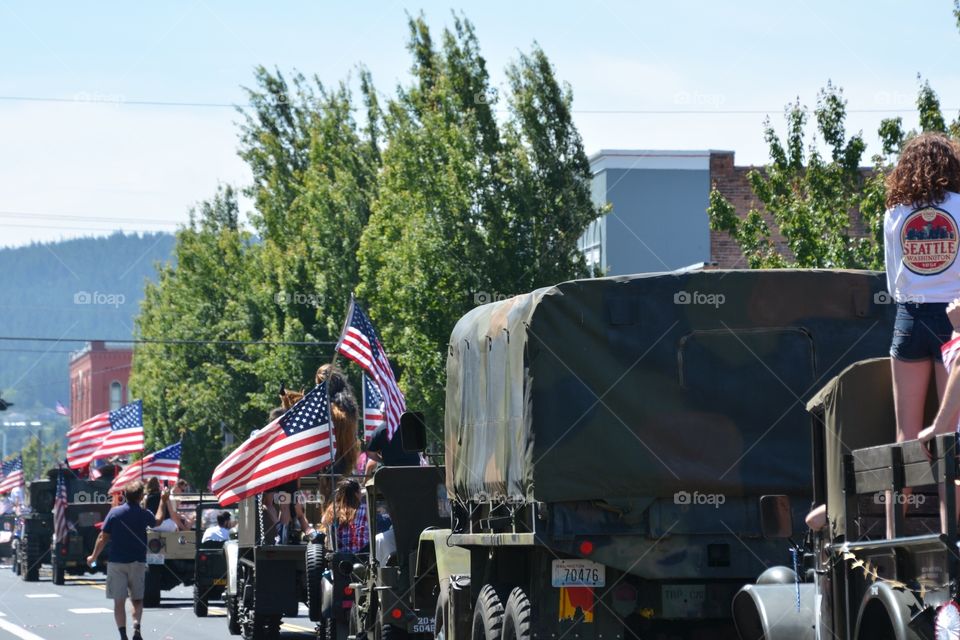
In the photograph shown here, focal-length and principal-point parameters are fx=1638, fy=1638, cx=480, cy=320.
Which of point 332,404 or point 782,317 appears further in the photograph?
point 332,404

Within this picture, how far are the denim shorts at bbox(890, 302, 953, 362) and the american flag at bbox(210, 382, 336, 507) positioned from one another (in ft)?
35.1

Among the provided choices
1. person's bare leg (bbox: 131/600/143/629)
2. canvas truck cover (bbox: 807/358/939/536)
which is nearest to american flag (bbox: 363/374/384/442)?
person's bare leg (bbox: 131/600/143/629)

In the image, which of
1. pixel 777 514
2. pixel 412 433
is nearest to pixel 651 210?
pixel 412 433

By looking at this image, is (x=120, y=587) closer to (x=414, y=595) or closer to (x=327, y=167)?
(x=414, y=595)

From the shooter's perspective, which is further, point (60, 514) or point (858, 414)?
point (60, 514)

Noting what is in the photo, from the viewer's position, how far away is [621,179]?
4891cm

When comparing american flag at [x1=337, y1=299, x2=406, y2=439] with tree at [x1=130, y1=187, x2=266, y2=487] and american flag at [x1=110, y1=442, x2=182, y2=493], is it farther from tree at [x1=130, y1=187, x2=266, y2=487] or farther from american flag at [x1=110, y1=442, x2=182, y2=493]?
tree at [x1=130, y1=187, x2=266, y2=487]

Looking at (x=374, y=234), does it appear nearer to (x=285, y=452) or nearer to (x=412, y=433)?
(x=285, y=452)

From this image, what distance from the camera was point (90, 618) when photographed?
22.4 metres

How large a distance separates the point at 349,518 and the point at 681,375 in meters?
6.58

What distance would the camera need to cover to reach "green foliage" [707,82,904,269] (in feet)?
80.0

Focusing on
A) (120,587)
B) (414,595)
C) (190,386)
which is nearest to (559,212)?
(120,587)

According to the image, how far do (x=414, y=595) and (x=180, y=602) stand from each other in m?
15.3

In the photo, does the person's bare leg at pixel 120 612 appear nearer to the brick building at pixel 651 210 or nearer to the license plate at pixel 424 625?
the license plate at pixel 424 625
